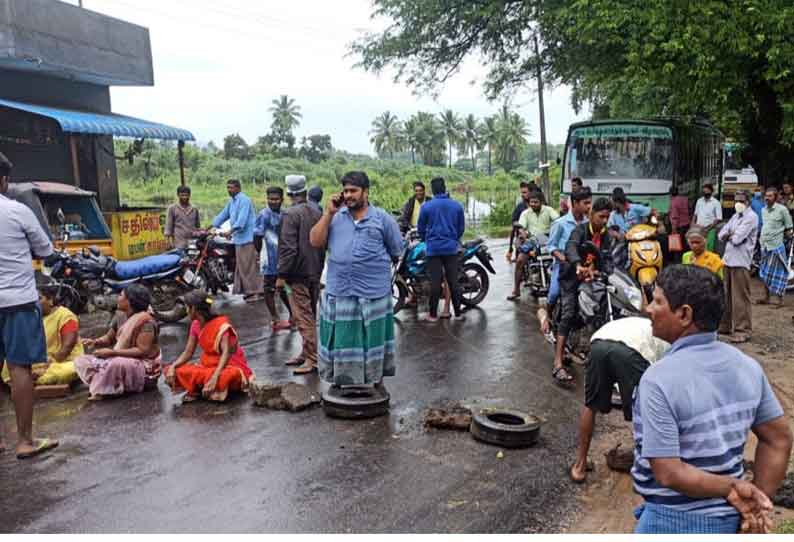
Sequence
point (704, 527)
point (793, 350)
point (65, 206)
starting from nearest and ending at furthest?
point (704, 527), point (793, 350), point (65, 206)

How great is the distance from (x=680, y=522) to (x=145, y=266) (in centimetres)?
828

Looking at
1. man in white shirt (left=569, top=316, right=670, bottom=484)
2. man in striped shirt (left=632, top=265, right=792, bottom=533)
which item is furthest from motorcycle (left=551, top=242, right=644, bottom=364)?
man in striped shirt (left=632, top=265, right=792, bottom=533)

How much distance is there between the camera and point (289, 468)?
445 centimetres

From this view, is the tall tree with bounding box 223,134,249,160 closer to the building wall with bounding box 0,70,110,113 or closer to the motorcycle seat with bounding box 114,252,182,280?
the building wall with bounding box 0,70,110,113

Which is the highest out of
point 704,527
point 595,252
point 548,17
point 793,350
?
point 548,17

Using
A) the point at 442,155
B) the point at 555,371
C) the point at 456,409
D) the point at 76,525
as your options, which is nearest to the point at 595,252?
the point at 555,371

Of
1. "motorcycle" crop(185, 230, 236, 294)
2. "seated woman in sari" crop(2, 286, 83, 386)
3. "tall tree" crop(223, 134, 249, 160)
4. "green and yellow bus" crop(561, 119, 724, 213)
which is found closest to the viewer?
"seated woman in sari" crop(2, 286, 83, 386)

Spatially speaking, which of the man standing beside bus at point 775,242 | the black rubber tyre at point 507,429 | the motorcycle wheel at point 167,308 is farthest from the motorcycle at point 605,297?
the motorcycle wheel at point 167,308

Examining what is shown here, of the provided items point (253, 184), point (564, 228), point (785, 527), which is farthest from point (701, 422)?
point (253, 184)

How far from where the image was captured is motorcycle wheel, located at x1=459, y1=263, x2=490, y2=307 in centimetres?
978

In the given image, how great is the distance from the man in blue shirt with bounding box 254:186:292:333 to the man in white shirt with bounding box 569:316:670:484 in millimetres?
4984

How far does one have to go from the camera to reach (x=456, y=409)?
17.3ft

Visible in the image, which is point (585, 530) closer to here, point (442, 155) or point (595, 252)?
point (595, 252)

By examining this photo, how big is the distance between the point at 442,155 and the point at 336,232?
83566mm
